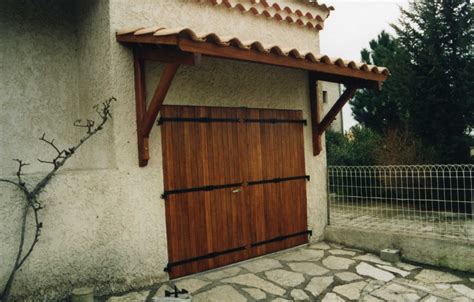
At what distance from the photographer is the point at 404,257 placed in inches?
213

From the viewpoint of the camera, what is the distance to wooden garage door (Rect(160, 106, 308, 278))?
15.5 feet

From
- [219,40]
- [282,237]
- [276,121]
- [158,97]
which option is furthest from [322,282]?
[219,40]

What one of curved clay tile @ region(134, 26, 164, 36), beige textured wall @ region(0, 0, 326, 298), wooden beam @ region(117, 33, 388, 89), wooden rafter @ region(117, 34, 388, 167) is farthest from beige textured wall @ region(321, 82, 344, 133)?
curved clay tile @ region(134, 26, 164, 36)

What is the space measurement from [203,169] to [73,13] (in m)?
2.61

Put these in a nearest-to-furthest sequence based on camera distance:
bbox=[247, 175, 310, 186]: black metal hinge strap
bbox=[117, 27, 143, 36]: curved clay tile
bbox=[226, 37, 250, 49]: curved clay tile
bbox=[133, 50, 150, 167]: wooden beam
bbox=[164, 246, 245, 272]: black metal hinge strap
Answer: bbox=[226, 37, 250, 49]: curved clay tile < bbox=[117, 27, 143, 36]: curved clay tile < bbox=[133, 50, 150, 167]: wooden beam < bbox=[164, 246, 245, 272]: black metal hinge strap < bbox=[247, 175, 310, 186]: black metal hinge strap

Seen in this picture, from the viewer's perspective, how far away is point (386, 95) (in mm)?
11984

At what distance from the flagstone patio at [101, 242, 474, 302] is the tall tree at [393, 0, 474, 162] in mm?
4027

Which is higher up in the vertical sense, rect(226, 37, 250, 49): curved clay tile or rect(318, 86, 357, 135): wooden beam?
rect(226, 37, 250, 49): curved clay tile

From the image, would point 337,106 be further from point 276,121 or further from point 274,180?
point 274,180

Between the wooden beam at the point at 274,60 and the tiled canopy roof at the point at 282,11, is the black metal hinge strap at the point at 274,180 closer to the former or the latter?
the wooden beam at the point at 274,60

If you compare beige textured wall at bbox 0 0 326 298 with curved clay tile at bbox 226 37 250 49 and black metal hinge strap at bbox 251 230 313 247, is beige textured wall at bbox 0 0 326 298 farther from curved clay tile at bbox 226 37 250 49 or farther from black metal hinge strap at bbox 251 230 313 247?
black metal hinge strap at bbox 251 230 313 247

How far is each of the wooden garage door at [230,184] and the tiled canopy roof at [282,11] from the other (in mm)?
1488

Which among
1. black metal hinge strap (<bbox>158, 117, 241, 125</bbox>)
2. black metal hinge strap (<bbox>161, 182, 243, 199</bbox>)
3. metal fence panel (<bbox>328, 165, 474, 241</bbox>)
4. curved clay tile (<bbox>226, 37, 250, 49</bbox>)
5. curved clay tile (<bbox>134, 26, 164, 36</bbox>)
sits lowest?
metal fence panel (<bbox>328, 165, 474, 241</bbox>)

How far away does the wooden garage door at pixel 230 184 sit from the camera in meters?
4.72
